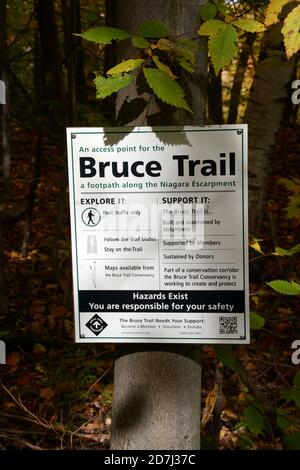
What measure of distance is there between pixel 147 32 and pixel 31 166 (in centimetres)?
740

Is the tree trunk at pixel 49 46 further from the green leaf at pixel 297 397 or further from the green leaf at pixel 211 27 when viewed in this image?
the green leaf at pixel 297 397

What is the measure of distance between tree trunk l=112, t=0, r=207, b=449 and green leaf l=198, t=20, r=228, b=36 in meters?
0.13

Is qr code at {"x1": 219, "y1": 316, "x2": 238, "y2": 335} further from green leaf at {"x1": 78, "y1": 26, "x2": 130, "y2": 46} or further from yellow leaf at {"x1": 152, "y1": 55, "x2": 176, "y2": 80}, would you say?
green leaf at {"x1": 78, "y1": 26, "x2": 130, "y2": 46}

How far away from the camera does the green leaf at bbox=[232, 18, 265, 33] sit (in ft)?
4.69

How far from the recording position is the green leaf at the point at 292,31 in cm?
143

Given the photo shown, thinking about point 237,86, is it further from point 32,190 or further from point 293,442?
point 293,442

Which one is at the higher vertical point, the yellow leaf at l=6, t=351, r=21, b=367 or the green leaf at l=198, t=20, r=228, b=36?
the green leaf at l=198, t=20, r=228, b=36

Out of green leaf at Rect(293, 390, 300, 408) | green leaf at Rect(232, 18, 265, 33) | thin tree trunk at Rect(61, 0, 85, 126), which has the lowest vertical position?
green leaf at Rect(293, 390, 300, 408)

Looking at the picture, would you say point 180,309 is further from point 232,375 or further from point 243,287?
point 232,375

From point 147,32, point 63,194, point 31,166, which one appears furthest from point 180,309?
point 31,166

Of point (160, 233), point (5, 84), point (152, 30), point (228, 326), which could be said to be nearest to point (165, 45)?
point (152, 30)

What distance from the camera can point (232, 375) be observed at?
12.3 feet

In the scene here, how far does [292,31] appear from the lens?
144cm

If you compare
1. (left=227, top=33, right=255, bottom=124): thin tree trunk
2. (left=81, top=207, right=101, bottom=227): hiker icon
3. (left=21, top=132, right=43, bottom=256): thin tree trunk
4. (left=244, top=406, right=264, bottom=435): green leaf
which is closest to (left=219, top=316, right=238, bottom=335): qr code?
(left=81, top=207, right=101, bottom=227): hiker icon
